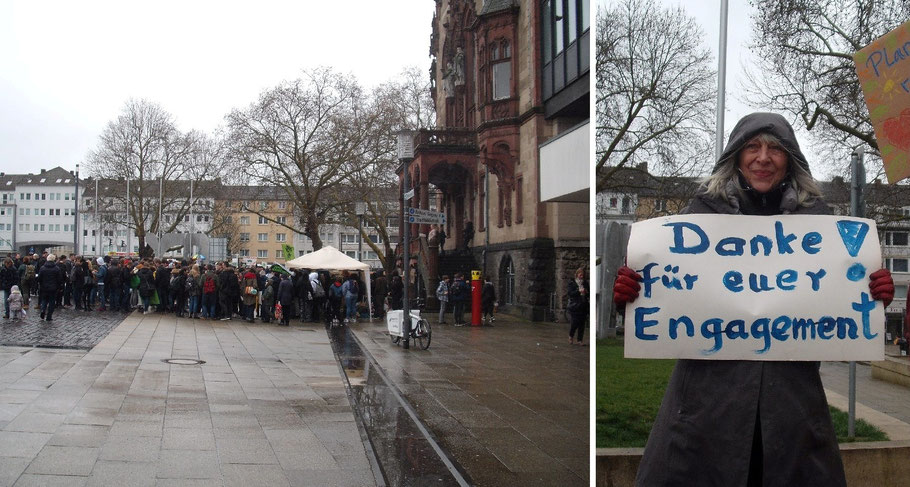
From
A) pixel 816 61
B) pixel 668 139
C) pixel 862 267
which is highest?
pixel 816 61

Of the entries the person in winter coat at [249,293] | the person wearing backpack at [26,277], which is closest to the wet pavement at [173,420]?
the person wearing backpack at [26,277]

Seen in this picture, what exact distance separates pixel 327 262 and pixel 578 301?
20.5 m

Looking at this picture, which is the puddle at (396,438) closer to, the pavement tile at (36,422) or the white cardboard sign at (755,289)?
the pavement tile at (36,422)

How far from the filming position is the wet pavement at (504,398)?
7148 mm

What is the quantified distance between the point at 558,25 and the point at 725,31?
1.30 meters

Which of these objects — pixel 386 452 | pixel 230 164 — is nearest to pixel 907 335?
pixel 386 452

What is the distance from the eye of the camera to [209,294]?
24.3 meters

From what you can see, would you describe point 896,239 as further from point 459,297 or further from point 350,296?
point 350,296

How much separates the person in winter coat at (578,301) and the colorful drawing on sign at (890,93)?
1366 millimetres

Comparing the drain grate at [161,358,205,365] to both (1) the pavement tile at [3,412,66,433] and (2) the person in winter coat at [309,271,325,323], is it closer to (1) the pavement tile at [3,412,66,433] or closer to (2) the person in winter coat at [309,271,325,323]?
(1) the pavement tile at [3,412,66,433]

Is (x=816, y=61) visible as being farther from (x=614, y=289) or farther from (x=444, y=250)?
(x=444, y=250)

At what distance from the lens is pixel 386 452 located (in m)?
7.63

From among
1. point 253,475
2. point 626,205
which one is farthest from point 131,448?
point 626,205

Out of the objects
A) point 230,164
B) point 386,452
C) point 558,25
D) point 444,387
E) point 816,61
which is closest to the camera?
point 816,61
